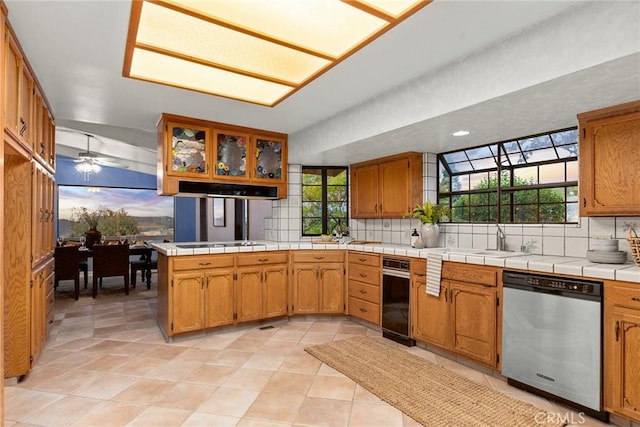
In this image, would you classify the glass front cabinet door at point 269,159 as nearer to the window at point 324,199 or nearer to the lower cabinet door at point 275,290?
the window at point 324,199

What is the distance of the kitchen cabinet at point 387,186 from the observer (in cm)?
402

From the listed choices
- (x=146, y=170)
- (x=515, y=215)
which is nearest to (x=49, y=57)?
(x=515, y=215)

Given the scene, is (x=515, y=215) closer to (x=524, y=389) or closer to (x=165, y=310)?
(x=524, y=389)

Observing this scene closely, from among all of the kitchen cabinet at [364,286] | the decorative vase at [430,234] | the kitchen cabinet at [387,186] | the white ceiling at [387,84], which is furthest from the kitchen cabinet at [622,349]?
the kitchen cabinet at [387,186]

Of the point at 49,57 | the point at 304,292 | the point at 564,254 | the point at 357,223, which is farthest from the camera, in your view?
the point at 357,223

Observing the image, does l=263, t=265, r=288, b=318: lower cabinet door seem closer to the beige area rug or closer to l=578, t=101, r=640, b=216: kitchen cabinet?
the beige area rug

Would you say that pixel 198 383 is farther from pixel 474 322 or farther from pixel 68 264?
pixel 68 264

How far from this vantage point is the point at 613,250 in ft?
7.86

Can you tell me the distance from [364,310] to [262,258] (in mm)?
1264

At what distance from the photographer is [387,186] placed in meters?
4.30

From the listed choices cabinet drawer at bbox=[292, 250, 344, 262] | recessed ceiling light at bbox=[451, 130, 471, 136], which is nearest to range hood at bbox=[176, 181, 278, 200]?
cabinet drawer at bbox=[292, 250, 344, 262]

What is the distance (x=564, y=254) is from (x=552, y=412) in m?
1.30

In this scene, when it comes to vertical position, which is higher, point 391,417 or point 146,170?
point 146,170

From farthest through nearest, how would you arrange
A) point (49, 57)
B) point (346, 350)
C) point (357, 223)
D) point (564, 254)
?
point (357, 223)
point (346, 350)
point (564, 254)
point (49, 57)
